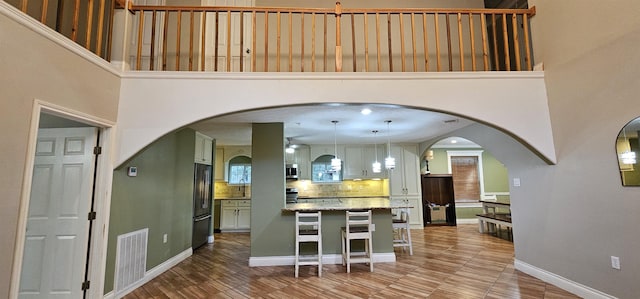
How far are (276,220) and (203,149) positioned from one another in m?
2.43

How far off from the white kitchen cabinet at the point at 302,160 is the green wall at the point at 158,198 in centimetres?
308

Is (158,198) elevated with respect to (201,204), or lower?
elevated

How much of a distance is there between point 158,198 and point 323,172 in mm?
4612

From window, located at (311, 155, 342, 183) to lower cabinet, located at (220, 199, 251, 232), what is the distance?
2.00 metres

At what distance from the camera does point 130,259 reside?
11.3 feet

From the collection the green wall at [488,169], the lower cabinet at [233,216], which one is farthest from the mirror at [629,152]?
the lower cabinet at [233,216]

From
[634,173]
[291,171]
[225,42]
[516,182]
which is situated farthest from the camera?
[291,171]

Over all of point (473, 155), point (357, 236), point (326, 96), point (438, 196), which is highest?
point (326, 96)

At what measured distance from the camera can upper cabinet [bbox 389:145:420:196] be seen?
7688mm

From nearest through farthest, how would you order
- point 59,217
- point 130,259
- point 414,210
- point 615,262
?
point 615,262 → point 59,217 → point 130,259 → point 414,210

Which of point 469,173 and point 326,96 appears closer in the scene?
point 326,96

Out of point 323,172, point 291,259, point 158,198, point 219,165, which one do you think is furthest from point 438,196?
point 158,198

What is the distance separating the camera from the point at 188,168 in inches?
203

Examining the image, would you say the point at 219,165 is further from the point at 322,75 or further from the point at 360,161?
the point at 322,75
